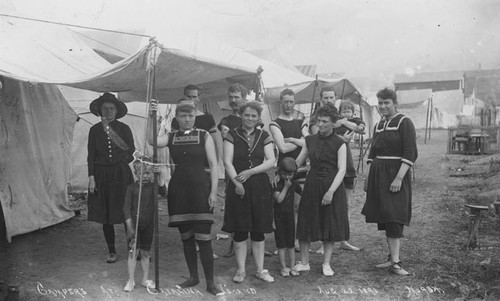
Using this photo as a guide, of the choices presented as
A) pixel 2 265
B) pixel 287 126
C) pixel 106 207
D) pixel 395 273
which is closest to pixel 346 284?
pixel 395 273

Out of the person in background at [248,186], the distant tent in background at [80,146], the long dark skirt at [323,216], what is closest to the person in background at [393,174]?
the long dark skirt at [323,216]

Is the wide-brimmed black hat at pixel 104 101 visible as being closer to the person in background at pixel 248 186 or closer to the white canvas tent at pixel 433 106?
the person in background at pixel 248 186

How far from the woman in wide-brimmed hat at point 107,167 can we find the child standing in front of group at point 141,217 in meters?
0.77

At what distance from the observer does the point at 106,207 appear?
456 centimetres

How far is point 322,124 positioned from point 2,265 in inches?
134

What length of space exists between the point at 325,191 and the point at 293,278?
0.84 metres

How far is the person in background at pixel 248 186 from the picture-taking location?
152 inches

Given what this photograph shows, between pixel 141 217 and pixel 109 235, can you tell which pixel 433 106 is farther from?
pixel 141 217

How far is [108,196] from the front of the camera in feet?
15.0

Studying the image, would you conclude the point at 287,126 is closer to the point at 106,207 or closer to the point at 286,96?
the point at 286,96

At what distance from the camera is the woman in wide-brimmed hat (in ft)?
14.9

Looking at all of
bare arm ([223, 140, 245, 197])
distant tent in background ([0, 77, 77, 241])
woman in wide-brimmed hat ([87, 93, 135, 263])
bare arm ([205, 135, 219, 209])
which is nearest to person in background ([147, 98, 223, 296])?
bare arm ([205, 135, 219, 209])

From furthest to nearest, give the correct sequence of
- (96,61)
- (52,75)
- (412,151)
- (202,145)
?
(96,61) → (52,75) → (412,151) → (202,145)

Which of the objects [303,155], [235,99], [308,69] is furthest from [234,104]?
[308,69]
